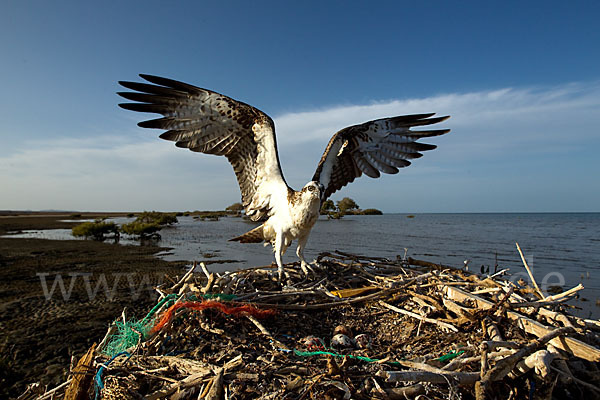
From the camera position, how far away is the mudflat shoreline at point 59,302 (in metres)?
3.96

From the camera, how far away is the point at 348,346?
2268mm

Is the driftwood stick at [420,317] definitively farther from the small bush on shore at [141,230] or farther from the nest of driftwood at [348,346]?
the small bush on shore at [141,230]

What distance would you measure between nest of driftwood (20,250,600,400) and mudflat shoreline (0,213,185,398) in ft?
1.72

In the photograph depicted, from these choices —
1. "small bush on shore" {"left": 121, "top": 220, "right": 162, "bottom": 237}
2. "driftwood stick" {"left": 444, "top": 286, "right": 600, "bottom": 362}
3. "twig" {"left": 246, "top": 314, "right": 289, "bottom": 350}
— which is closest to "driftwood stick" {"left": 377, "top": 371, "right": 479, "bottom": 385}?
"driftwood stick" {"left": 444, "top": 286, "right": 600, "bottom": 362}

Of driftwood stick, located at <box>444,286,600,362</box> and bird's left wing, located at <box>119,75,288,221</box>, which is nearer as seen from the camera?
driftwood stick, located at <box>444,286,600,362</box>

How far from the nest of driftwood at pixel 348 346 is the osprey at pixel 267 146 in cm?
94

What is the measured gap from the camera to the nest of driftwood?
4.88 ft

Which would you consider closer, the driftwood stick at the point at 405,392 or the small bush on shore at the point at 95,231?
A: the driftwood stick at the point at 405,392

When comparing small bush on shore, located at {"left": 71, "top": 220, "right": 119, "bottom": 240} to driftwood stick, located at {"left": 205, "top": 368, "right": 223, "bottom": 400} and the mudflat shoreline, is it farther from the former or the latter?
driftwood stick, located at {"left": 205, "top": 368, "right": 223, "bottom": 400}

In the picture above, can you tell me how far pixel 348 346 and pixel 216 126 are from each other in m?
2.93

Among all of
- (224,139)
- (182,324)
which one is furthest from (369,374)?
(224,139)

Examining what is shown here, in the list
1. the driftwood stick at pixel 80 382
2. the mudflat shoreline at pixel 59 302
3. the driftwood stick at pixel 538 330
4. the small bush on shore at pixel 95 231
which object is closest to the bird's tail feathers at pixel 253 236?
the mudflat shoreline at pixel 59 302

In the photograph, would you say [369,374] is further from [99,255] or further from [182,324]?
[99,255]

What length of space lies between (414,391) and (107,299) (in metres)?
6.79
